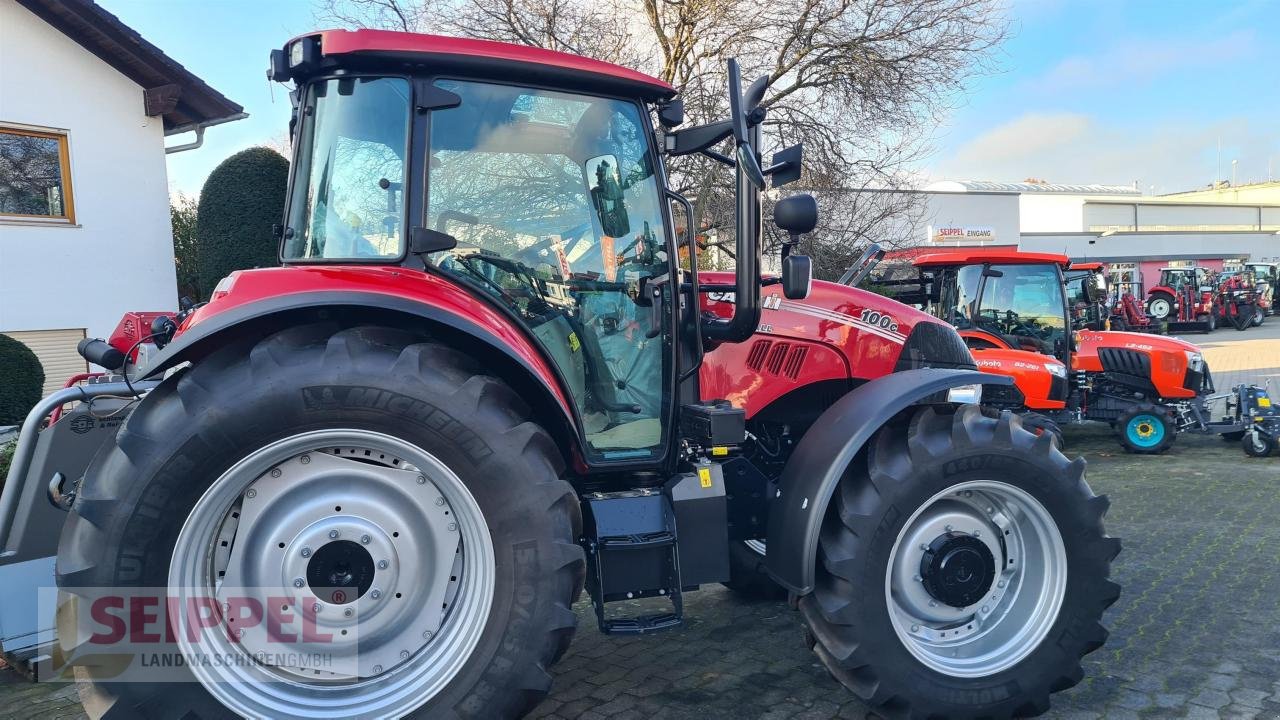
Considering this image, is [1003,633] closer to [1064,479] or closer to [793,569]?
[1064,479]

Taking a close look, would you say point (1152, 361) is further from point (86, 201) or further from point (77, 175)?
point (77, 175)

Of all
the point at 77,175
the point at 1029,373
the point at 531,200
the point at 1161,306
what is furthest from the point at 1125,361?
the point at 1161,306

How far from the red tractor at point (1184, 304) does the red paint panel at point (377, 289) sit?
93.3 feet

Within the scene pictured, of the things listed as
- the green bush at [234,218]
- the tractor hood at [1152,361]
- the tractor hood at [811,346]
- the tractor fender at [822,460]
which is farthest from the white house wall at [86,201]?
the tractor hood at [1152,361]

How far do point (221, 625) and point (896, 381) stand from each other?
2.50 metres

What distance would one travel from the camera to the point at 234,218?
11961 millimetres

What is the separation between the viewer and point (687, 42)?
13.9 metres

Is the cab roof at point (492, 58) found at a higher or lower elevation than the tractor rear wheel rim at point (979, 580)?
higher

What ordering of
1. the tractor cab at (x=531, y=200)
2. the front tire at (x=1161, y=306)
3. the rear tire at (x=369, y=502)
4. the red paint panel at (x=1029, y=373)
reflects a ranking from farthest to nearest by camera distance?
the front tire at (x=1161, y=306)
the red paint panel at (x=1029, y=373)
the tractor cab at (x=531, y=200)
the rear tire at (x=369, y=502)

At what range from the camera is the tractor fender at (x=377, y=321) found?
2445mm

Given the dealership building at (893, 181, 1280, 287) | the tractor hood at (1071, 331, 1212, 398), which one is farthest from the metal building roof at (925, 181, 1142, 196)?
the tractor hood at (1071, 331, 1212, 398)

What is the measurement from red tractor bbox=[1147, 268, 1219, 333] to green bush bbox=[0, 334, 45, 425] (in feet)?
93.1

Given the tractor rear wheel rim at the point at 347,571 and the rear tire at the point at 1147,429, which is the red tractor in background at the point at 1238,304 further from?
the tractor rear wheel rim at the point at 347,571

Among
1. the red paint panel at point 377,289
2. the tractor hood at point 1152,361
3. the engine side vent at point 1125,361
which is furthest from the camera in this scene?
the engine side vent at point 1125,361
